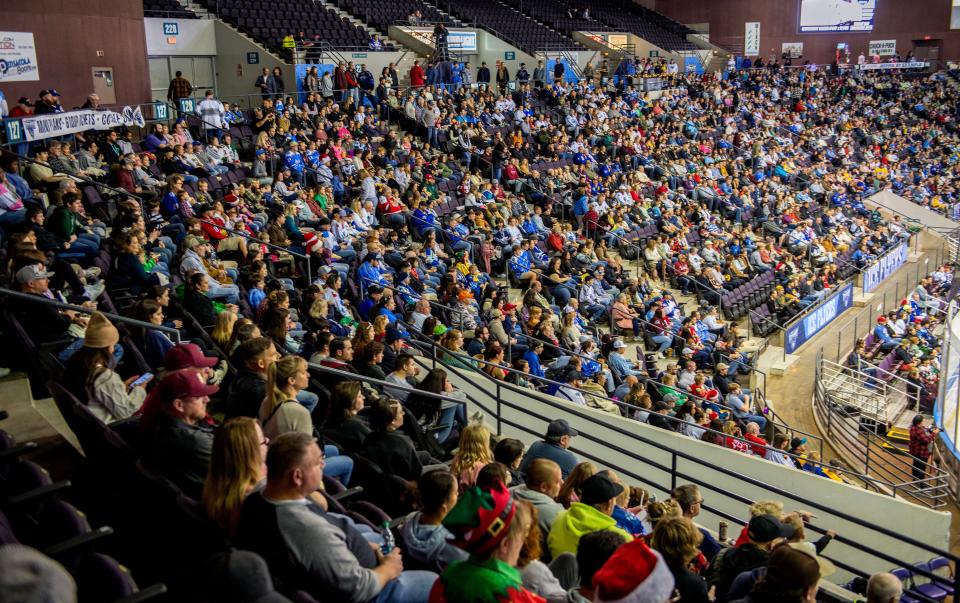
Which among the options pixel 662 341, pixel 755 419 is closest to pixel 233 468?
pixel 755 419

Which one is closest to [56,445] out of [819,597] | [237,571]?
[237,571]

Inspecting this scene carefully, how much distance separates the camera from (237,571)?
2574 mm

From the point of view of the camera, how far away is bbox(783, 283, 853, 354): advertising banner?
56.2ft

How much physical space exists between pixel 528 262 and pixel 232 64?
459 inches

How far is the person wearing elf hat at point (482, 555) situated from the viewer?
280 centimetres

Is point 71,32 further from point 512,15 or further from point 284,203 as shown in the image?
point 512,15

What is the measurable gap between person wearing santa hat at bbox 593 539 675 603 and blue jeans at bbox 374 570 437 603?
768 mm

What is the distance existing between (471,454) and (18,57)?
1469 centimetres

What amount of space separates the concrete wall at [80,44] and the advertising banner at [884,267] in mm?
18373

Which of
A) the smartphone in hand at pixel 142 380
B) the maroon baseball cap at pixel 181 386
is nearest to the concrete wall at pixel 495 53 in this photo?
the smartphone in hand at pixel 142 380

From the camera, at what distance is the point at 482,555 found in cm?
284

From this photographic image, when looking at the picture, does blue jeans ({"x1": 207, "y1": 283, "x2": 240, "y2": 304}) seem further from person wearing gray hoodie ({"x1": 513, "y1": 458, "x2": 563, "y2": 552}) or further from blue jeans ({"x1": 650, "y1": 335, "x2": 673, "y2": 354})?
blue jeans ({"x1": 650, "y1": 335, "x2": 673, "y2": 354})

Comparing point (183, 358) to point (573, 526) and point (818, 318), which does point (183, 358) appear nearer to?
point (573, 526)

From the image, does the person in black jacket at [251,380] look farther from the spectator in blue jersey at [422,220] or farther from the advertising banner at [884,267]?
the advertising banner at [884,267]
